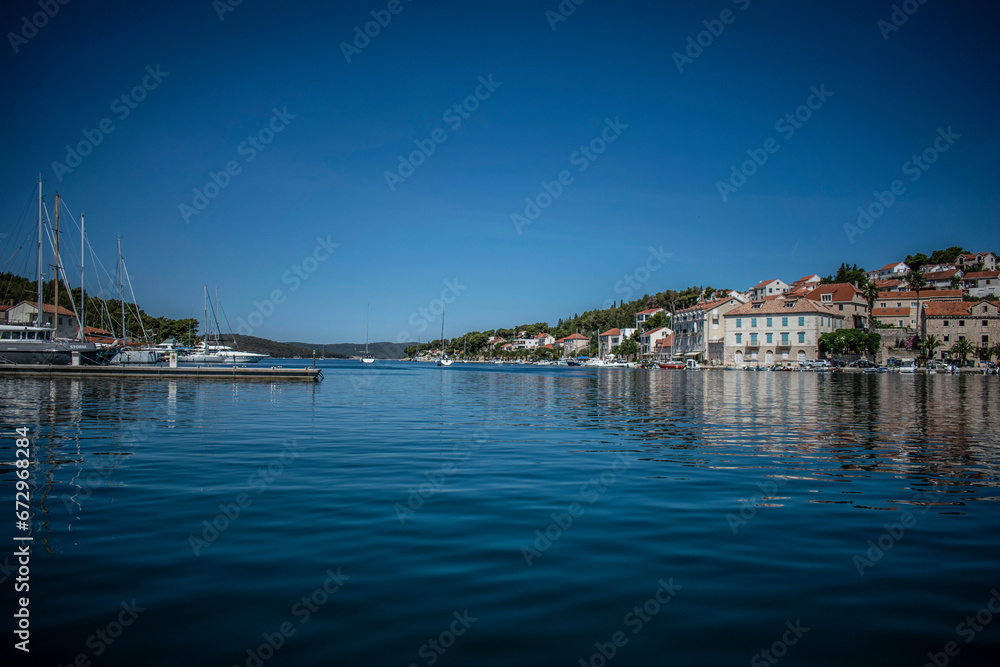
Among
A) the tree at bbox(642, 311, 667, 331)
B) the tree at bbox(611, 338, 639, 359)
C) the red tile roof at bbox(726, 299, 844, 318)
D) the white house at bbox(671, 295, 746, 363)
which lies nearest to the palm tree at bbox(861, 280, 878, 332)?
the red tile roof at bbox(726, 299, 844, 318)

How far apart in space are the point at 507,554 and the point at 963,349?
130m

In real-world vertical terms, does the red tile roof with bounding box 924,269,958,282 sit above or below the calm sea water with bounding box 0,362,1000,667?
above

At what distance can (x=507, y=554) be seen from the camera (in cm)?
717

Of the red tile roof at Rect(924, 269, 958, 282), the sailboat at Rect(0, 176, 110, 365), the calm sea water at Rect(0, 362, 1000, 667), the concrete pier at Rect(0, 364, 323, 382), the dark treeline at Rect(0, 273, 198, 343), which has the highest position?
the red tile roof at Rect(924, 269, 958, 282)

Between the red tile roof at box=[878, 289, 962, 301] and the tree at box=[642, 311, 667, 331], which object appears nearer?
the red tile roof at box=[878, 289, 962, 301]

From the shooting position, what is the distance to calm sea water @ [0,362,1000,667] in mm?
4961

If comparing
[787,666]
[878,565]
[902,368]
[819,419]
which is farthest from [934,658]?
[902,368]

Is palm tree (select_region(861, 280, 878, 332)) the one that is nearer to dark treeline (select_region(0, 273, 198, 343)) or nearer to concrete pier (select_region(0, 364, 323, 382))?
concrete pier (select_region(0, 364, 323, 382))

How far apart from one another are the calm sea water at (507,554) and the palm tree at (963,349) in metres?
115

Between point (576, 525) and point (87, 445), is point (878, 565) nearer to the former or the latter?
point (576, 525)

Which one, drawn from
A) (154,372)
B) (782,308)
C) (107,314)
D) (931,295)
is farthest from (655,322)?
(154,372)

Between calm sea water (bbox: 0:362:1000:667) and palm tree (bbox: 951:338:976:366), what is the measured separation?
379 feet

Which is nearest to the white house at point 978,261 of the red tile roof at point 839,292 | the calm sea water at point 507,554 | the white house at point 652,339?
the red tile roof at point 839,292

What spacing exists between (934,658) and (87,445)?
17.9m
